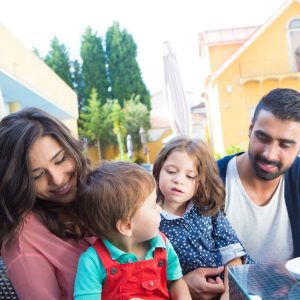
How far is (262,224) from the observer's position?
2.36 m

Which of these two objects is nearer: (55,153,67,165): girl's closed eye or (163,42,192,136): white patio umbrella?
(55,153,67,165): girl's closed eye

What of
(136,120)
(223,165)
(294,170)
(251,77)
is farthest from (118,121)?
(294,170)

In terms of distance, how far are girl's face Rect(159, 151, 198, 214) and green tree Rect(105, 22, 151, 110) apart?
2850 cm

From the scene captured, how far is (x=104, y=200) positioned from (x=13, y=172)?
385 mm

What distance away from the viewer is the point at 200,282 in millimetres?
1922

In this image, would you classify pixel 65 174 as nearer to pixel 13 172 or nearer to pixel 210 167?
pixel 13 172

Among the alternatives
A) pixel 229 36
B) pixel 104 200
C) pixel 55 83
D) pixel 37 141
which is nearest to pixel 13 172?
pixel 37 141

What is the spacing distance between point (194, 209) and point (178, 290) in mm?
547

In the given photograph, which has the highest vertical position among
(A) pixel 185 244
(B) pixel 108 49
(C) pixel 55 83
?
(B) pixel 108 49

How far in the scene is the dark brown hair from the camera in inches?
61.4

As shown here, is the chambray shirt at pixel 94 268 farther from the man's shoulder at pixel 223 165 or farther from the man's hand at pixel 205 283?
the man's shoulder at pixel 223 165

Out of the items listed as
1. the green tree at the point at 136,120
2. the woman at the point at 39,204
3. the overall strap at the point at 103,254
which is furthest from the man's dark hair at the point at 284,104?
the green tree at the point at 136,120

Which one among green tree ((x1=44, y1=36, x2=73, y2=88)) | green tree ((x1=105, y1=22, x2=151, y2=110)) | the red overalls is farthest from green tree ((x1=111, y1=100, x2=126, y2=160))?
the red overalls

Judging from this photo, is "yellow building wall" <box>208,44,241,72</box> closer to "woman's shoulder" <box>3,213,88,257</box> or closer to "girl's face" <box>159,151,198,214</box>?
"girl's face" <box>159,151,198,214</box>
